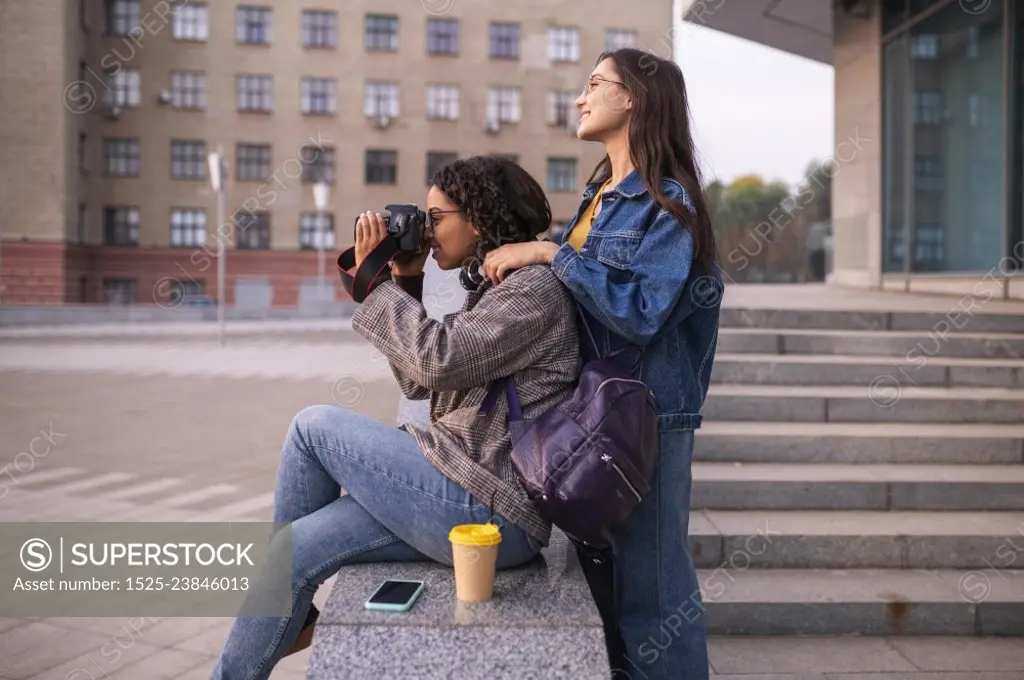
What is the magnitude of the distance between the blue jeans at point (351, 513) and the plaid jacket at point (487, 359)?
0.05 meters

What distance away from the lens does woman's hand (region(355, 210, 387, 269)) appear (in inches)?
87.9

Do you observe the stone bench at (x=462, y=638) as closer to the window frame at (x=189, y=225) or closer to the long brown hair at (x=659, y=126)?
the long brown hair at (x=659, y=126)

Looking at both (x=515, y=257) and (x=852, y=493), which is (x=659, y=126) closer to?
(x=515, y=257)

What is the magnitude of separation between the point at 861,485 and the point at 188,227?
135ft

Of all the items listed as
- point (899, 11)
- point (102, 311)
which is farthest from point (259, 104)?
point (899, 11)

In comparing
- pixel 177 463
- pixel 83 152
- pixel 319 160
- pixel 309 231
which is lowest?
pixel 177 463

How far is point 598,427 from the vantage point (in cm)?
208

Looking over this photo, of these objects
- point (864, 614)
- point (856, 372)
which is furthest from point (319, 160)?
point (864, 614)

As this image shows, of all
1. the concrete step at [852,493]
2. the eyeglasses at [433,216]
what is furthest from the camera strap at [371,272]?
the concrete step at [852,493]

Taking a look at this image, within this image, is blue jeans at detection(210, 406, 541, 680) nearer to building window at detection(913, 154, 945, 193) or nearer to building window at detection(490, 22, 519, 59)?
building window at detection(913, 154, 945, 193)

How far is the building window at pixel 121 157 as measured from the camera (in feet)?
136

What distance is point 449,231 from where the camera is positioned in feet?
7.83

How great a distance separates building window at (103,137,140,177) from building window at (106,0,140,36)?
469cm

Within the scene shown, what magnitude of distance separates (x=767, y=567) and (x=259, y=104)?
41.6 meters
